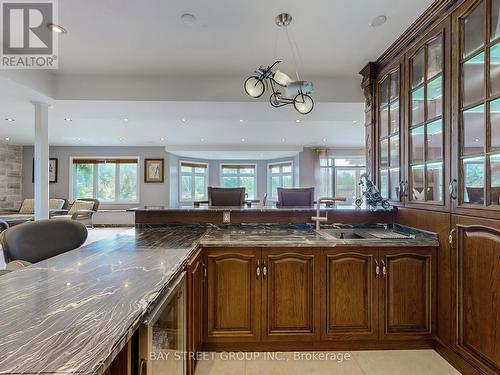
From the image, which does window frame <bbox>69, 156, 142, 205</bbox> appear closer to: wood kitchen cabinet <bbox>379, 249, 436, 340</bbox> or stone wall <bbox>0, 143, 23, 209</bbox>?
stone wall <bbox>0, 143, 23, 209</bbox>

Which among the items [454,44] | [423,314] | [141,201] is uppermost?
[454,44]

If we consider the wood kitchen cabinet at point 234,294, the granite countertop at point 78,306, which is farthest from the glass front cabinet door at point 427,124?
the granite countertop at point 78,306

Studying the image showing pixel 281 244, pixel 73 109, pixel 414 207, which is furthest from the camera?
pixel 73 109

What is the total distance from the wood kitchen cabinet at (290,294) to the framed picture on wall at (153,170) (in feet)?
24.1

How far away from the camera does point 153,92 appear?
3330 millimetres

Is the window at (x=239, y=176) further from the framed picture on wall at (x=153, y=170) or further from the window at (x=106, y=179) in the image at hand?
the window at (x=106, y=179)

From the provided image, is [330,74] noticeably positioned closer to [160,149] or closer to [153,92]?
[153,92]

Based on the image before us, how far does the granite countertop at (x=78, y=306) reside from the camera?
2.11 ft

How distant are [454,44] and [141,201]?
8.57 meters

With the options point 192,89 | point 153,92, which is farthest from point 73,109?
point 192,89

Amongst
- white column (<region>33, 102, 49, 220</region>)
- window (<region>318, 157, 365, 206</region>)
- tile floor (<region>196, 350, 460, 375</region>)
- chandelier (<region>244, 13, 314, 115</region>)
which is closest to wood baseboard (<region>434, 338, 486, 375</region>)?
tile floor (<region>196, 350, 460, 375</region>)

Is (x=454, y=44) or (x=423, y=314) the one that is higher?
(x=454, y=44)

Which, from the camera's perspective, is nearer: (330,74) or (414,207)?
(414,207)

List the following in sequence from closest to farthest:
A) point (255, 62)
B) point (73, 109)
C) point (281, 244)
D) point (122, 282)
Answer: point (122, 282) → point (281, 244) → point (255, 62) → point (73, 109)
